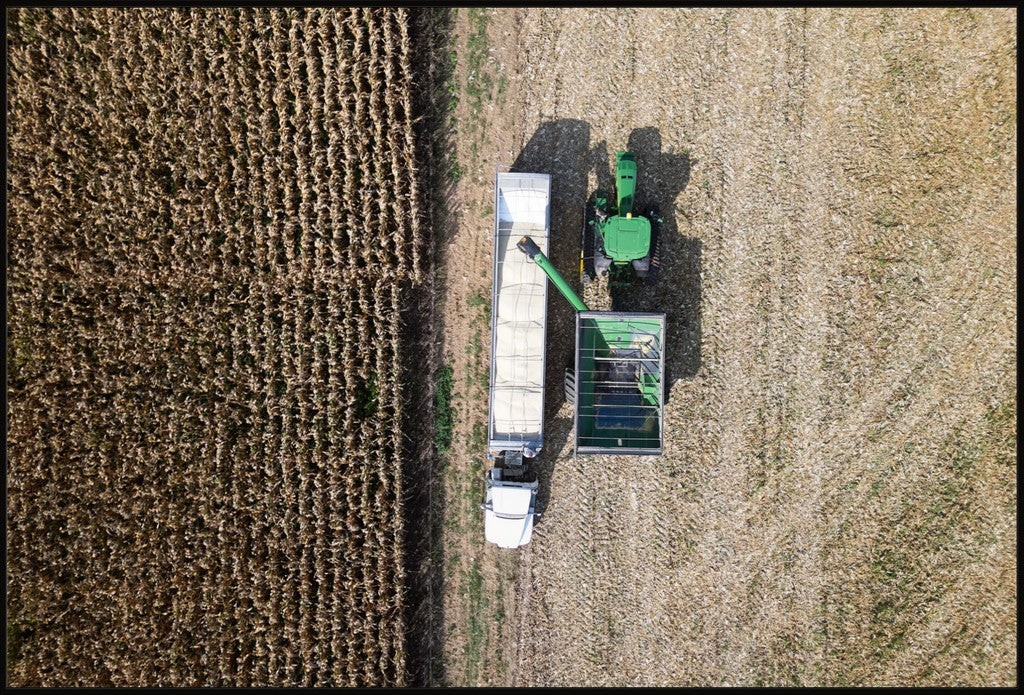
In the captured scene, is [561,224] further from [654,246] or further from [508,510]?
[508,510]

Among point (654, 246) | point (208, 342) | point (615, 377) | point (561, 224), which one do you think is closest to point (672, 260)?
point (654, 246)

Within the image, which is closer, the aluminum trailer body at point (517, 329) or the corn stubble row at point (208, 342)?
the aluminum trailer body at point (517, 329)

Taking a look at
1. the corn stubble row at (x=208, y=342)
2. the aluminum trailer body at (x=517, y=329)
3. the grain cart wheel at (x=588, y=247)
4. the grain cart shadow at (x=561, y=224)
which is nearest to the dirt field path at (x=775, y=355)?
the grain cart shadow at (x=561, y=224)

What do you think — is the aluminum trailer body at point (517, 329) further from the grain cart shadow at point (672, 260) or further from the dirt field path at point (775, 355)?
the grain cart shadow at point (672, 260)

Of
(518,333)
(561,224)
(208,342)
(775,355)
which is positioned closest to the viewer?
(518,333)

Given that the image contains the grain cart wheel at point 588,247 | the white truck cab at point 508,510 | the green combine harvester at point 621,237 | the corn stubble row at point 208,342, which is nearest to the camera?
the green combine harvester at point 621,237

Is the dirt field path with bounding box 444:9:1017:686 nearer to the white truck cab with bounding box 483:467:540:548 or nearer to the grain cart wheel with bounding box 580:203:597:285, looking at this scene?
the grain cart wheel with bounding box 580:203:597:285

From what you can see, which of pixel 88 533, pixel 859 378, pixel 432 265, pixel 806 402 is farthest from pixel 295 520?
pixel 859 378
